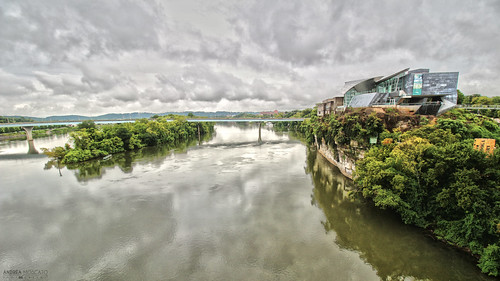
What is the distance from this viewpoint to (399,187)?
→ 11602 millimetres

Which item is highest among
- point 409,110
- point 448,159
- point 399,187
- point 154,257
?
point 409,110

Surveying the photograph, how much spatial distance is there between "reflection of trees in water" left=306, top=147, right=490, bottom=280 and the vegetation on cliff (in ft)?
Answer: 2.61

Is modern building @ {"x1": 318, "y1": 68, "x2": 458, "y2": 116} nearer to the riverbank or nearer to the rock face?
the rock face

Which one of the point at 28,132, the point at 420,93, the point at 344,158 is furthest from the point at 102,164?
the point at 28,132

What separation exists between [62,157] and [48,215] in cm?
2152

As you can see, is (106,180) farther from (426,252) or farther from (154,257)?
(426,252)

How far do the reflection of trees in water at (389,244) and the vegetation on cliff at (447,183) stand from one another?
2.61 feet

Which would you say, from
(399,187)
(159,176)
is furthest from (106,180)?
(399,187)

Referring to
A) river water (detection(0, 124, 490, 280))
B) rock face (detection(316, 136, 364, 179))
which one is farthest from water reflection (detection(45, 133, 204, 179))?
rock face (detection(316, 136, 364, 179))

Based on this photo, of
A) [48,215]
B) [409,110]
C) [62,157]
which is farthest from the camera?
[62,157]

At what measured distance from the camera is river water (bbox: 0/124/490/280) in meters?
9.68

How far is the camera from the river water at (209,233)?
9.68 metres

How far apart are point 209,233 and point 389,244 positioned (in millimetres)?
10290

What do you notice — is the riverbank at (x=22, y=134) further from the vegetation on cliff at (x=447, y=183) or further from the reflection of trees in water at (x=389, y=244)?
the vegetation on cliff at (x=447, y=183)
